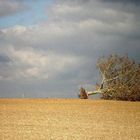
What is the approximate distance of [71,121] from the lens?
26594 millimetres

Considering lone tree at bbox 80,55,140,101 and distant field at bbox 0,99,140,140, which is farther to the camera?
lone tree at bbox 80,55,140,101

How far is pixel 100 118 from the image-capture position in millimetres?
29047

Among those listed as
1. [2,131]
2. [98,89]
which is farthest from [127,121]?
[98,89]

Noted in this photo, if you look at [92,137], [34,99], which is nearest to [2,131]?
[92,137]

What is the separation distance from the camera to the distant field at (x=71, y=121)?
2064 cm

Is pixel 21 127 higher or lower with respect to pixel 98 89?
lower

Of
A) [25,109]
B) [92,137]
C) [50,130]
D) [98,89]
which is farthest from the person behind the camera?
[98,89]

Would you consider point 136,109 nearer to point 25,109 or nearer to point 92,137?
point 25,109

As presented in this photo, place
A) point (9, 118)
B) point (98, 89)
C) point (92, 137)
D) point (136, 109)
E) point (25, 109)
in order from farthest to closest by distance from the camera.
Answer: point (98, 89)
point (136, 109)
point (25, 109)
point (9, 118)
point (92, 137)

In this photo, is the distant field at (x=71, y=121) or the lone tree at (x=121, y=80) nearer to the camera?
the distant field at (x=71, y=121)

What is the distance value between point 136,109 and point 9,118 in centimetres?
1376

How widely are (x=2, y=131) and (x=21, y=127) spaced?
6.13ft

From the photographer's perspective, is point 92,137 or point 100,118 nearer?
point 92,137

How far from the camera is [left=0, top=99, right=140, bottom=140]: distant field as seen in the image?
20641 millimetres
